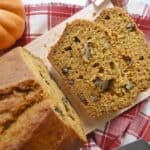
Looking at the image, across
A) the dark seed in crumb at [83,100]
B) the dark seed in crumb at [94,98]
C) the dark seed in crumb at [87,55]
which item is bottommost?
the dark seed in crumb at [83,100]

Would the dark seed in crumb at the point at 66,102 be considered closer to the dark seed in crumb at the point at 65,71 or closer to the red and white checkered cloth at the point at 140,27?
the dark seed in crumb at the point at 65,71

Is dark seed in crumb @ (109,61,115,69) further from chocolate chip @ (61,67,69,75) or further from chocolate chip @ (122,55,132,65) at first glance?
chocolate chip @ (61,67,69,75)

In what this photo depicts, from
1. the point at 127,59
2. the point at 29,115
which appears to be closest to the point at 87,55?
the point at 127,59

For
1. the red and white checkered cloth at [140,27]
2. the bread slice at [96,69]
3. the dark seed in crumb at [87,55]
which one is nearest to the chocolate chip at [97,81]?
the bread slice at [96,69]

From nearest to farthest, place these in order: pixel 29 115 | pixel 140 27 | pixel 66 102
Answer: pixel 29 115 → pixel 66 102 → pixel 140 27

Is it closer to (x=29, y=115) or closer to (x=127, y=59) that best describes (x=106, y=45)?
(x=127, y=59)

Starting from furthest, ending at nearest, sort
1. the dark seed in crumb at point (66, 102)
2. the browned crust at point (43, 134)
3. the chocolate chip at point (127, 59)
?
the chocolate chip at point (127, 59) < the dark seed in crumb at point (66, 102) < the browned crust at point (43, 134)

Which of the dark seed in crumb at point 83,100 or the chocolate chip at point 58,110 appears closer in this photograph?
the chocolate chip at point 58,110
